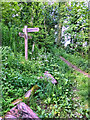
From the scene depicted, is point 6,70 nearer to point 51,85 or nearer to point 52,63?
point 51,85

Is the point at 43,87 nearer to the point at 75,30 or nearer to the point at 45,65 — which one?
the point at 45,65

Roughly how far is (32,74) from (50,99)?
0.54 meters

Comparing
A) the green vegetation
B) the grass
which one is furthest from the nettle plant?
the grass

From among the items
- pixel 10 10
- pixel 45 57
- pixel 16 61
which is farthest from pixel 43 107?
pixel 10 10

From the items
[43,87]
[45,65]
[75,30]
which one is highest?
[75,30]

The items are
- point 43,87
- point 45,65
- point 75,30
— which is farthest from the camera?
point 75,30

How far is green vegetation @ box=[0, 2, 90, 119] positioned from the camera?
1264 mm

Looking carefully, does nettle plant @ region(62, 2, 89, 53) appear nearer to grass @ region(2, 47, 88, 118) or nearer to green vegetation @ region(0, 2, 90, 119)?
green vegetation @ region(0, 2, 90, 119)

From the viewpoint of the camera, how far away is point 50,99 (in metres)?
1.31

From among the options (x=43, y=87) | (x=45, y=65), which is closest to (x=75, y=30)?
(x=45, y=65)

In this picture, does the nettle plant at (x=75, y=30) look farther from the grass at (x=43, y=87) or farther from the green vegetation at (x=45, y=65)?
the grass at (x=43, y=87)

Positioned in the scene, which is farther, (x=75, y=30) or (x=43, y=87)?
(x=75, y=30)

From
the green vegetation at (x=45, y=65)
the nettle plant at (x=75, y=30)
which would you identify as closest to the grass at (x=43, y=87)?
the green vegetation at (x=45, y=65)

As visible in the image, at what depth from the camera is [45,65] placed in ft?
6.51
